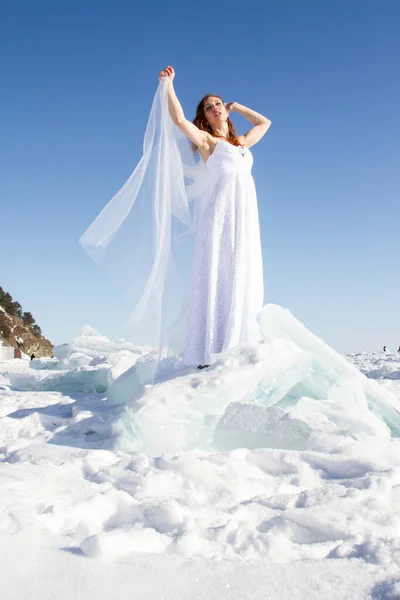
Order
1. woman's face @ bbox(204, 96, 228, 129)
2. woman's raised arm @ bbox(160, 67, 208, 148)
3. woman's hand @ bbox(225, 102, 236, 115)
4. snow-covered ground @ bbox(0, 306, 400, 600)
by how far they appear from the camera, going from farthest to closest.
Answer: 1. woman's hand @ bbox(225, 102, 236, 115)
2. woman's face @ bbox(204, 96, 228, 129)
3. woman's raised arm @ bbox(160, 67, 208, 148)
4. snow-covered ground @ bbox(0, 306, 400, 600)

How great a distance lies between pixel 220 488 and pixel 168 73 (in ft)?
13.0

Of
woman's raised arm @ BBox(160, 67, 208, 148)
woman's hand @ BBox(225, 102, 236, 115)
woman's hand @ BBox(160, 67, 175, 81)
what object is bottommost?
woman's raised arm @ BBox(160, 67, 208, 148)

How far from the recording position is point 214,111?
5.23m

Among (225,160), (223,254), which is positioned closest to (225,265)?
(223,254)

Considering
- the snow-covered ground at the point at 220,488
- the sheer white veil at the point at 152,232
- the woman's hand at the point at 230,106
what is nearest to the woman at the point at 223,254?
the sheer white veil at the point at 152,232

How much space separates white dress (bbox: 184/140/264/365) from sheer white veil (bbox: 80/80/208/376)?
0.19m

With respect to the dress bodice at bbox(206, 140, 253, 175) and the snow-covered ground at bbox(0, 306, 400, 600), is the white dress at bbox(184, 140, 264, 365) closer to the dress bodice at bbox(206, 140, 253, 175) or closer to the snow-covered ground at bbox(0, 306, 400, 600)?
the dress bodice at bbox(206, 140, 253, 175)

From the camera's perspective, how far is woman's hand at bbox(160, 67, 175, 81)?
4898 mm

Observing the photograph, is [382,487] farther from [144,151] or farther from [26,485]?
[144,151]


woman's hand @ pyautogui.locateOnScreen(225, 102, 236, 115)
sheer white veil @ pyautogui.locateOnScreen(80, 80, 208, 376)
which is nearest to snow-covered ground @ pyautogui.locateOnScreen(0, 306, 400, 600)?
sheer white veil @ pyautogui.locateOnScreen(80, 80, 208, 376)

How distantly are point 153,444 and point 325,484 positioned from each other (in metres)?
1.10

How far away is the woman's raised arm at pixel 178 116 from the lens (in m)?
4.82

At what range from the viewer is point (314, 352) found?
3.76 metres

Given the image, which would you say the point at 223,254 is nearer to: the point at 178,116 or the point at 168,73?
the point at 178,116
